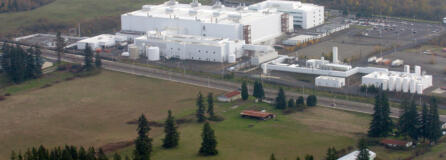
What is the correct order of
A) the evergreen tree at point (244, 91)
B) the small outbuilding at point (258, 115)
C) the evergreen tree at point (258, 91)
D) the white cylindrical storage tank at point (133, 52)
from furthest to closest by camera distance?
the white cylindrical storage tank at point (133, 52)
the evergreen tree at point (244, 91)
the evergreen tree at point (258, 91)
the small outbuilding at point (258, 115)

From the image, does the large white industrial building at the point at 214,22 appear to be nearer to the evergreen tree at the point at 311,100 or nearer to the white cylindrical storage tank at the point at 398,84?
the white cylindrical storage tank at the point at 398,84

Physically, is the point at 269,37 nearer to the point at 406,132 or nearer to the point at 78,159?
the point at 406,132

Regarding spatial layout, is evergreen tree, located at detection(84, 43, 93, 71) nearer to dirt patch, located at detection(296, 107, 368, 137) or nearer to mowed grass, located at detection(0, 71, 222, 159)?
mowed grass, located at detection(0, 71, 222, 159)

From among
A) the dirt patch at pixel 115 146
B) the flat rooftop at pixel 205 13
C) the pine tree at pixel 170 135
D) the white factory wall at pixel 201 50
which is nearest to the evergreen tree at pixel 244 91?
the pine tree at pixel 170 135

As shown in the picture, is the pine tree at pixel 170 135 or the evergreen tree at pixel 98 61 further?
the evergreen tree at pixel 98 61

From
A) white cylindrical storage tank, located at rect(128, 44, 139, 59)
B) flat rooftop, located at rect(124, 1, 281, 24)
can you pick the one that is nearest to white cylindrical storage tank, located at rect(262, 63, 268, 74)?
flat rooftop, located at rect(124, 1, 281, 24)

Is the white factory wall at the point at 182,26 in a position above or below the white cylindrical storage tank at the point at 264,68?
above

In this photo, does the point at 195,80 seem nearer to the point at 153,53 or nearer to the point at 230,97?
the point at 230,97

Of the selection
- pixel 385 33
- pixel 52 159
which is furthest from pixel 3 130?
pixel 385 33
